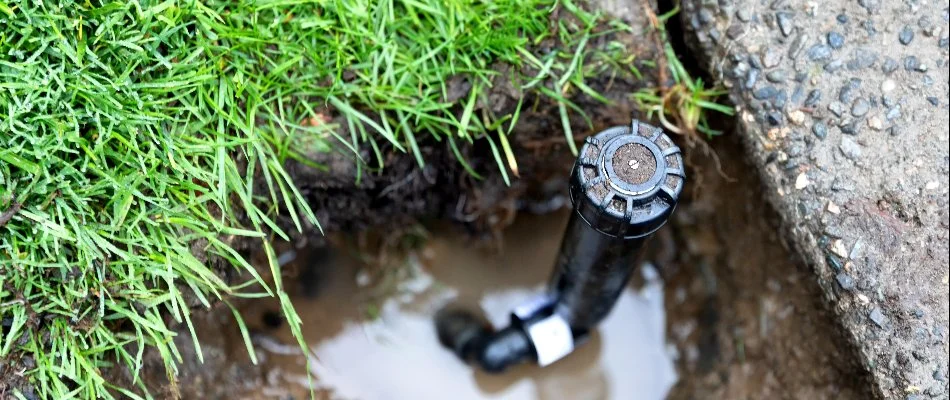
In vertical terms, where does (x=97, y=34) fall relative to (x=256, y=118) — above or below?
above

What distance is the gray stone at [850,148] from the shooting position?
1614mm

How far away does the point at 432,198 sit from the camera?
197cm

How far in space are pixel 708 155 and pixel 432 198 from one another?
2.36ft

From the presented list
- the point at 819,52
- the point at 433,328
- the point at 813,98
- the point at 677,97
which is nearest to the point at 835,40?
the point at 819,52

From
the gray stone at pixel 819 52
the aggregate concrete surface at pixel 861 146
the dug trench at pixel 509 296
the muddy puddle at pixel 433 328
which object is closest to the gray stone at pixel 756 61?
the aggregate concrete surface at pixel 861 146

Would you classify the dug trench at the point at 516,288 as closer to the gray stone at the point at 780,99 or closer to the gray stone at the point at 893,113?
the gray stone at the point at 780,99

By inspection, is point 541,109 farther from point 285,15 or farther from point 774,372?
point 774,372

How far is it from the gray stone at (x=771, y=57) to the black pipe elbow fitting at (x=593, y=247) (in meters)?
0.45

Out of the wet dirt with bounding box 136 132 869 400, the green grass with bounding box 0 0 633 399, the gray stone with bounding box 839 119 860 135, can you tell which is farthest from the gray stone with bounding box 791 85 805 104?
the green grass with bounding box 0 0 633 399

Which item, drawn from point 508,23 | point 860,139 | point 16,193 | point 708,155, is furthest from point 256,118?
point 860,139

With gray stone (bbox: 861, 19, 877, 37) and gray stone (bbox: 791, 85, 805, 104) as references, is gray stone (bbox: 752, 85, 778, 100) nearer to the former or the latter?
gray stone (bbox: 791, 85, 805, 104)

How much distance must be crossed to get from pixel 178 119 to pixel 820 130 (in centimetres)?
135

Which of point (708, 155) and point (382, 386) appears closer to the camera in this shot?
point (708, 155)

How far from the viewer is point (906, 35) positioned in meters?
1.66
